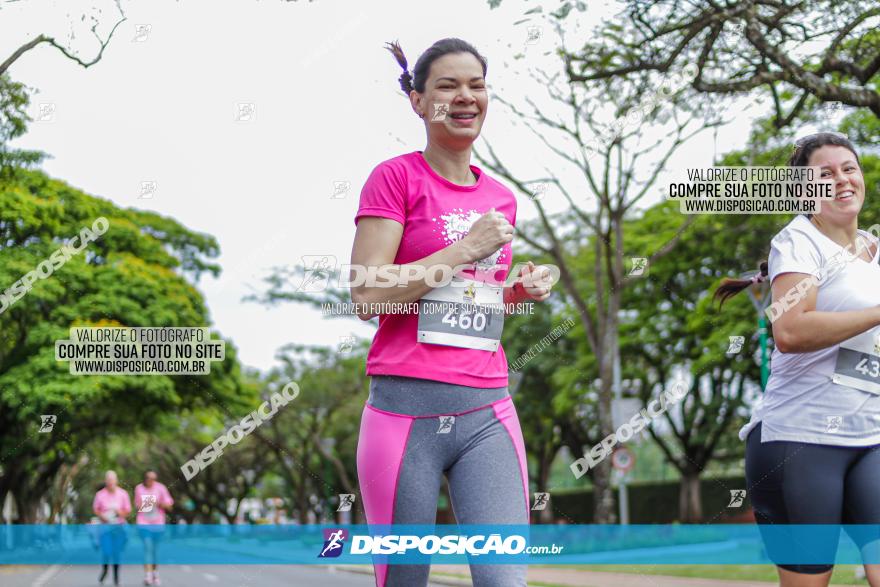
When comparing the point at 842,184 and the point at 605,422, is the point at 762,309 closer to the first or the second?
the point at 605,422

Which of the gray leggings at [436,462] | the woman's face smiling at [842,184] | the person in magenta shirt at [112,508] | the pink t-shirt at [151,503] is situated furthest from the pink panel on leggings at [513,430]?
the person in magenta shirt at [112,508]

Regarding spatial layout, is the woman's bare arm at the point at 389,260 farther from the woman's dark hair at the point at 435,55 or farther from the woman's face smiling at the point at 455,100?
the woman's dark hair at the point at 435,55

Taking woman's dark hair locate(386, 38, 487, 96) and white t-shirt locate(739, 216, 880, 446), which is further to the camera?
white t-shirt locate(739, 216, 880, 446)

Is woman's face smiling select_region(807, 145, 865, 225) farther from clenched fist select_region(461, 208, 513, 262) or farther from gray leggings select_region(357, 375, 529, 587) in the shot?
gray leggings select_region(357, 375, 529, 587)

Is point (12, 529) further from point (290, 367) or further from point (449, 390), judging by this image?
point (449, 390)

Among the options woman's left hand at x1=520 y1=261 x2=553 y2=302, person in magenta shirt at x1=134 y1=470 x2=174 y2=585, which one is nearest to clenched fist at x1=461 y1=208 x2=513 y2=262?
woman's left hand at x1=520 y1=261 x2=553 y2=302

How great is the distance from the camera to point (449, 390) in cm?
250

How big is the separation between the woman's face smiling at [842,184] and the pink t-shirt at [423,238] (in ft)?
3.23

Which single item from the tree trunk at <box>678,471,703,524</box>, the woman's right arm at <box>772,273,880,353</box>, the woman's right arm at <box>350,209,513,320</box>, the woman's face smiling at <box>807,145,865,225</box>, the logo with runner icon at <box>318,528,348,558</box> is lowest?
the tree trunk at <box>678,471,703,524</box>

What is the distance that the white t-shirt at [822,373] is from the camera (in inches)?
112

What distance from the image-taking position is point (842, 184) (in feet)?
9.80

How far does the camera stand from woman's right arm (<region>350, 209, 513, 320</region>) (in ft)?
8.12

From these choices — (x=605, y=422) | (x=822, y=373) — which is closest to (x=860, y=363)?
(x=822, y=373)

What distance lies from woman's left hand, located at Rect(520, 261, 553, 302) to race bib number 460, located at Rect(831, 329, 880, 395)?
865 mm
